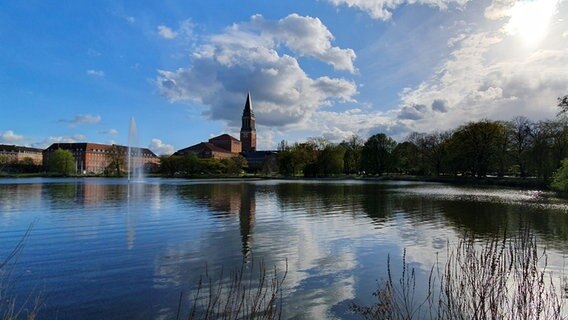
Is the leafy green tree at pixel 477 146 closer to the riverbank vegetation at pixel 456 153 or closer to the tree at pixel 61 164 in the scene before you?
the riverbank vegetation at pixel 456 153

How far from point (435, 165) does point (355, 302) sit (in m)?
92.3

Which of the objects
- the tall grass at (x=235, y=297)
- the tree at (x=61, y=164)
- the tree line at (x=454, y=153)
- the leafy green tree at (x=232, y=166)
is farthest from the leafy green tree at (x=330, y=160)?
the tall grass at (x=235, y=297)

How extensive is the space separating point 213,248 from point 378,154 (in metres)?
95.8

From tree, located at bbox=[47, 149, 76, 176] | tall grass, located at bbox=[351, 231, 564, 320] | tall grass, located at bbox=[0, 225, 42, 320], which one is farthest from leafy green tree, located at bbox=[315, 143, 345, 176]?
tall grass, located at bbox=[0, 225, 42, 320]

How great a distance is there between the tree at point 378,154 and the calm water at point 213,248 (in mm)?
78485

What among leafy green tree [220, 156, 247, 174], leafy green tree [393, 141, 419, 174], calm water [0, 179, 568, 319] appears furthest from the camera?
leafy green tree [220, 156, 247, 174]

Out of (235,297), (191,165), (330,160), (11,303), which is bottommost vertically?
(235,297)

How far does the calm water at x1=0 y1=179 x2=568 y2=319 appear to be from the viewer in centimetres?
912

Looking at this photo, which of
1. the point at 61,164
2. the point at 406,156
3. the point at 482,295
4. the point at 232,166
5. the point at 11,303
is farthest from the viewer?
the point at 61,164

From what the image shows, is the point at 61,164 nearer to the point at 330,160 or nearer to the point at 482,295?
the point at 330,160

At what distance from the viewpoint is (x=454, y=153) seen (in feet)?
256

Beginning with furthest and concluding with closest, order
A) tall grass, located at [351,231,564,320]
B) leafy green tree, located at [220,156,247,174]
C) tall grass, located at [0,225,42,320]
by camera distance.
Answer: leafy green tree, located at [220,156,247,174] → tall grass, located at [0,225,42,320] → tall grass, located at [351,231,564,320]

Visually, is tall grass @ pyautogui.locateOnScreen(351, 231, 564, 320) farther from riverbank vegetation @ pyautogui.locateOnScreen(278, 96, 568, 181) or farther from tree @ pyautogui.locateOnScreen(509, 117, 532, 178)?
tree @ pyautogui.locateOnScreen(509, 117, 532, 178)

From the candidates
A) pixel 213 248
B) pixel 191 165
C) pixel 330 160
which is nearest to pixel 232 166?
pixel 191 165
